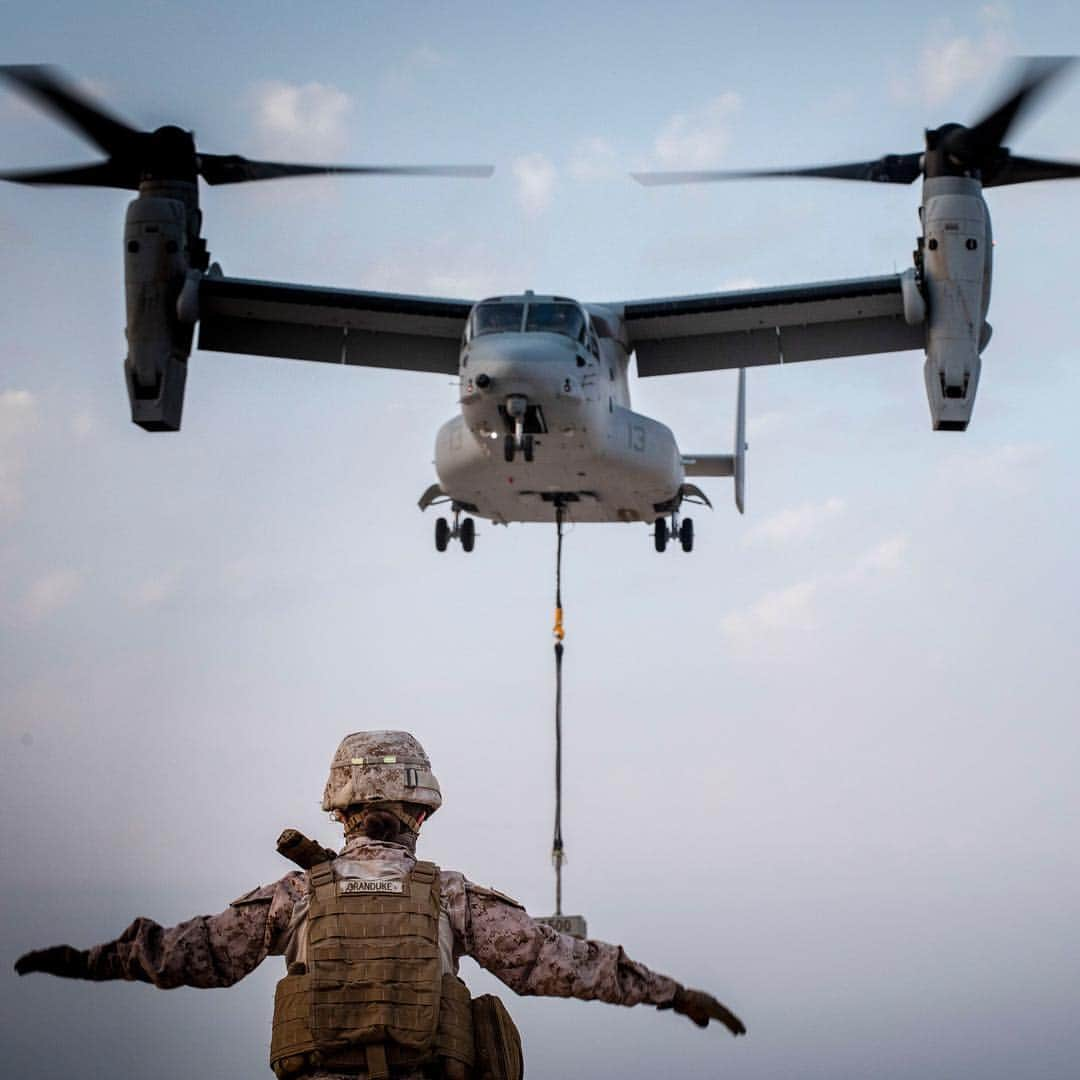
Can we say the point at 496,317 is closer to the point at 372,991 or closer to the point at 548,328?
the point at 548,328

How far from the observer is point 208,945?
5.38 m

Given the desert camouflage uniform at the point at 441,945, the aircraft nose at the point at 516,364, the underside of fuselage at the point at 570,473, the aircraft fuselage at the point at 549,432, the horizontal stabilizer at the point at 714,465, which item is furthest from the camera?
the horizontal stabilizer at the point at 714,465

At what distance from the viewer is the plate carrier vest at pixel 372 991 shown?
5180 millimetres

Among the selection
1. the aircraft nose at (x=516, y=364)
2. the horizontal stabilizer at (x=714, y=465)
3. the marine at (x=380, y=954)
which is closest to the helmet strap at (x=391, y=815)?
the marine at (x=380, y=954)

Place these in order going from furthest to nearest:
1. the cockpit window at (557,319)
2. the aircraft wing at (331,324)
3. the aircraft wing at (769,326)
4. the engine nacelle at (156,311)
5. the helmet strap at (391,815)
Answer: the aircraft wing at (331,324)
the aircraft wing at (769,326)
the engine nacelle at (156,311)
the cockpit window at (557,319)
the helmet strap at (391,815)

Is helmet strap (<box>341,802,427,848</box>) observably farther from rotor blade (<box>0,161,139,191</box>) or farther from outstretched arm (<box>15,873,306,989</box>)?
rotor blade (<box>0,161,139,191</box>)

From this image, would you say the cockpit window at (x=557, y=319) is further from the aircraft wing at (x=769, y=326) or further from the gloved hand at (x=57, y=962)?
the gloved hand at (x=57, y=962)

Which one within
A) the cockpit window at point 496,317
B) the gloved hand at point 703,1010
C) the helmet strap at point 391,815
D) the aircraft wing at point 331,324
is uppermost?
the aircraft wing at point 331,324

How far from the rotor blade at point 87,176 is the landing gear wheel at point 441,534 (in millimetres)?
6078

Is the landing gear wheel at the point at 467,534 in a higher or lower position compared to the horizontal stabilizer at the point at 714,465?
lower

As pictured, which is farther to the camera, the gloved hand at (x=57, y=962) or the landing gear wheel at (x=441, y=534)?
the landing gear wheel at (x=441, y=534)

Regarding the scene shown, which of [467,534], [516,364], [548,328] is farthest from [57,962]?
→ [467,534]

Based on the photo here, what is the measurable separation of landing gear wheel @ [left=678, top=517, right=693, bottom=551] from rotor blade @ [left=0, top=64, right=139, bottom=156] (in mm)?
8928

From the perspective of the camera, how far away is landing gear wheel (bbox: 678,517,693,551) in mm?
26719
